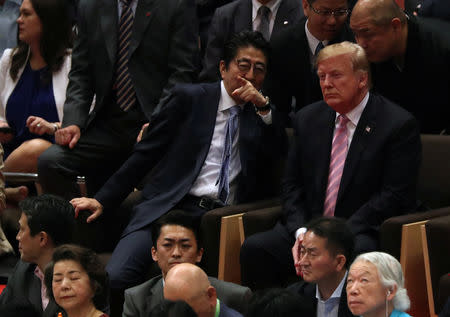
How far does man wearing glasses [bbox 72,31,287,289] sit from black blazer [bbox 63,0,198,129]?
322 mm

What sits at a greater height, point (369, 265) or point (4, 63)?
point (4, 63)

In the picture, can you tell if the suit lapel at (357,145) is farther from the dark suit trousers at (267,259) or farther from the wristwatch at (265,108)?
the wristwatch at (265,108)

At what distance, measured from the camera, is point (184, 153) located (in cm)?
387

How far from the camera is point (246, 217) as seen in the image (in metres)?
3.58

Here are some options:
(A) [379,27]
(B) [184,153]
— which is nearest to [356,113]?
(A) [379,27]

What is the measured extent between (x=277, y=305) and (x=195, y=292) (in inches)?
10.4

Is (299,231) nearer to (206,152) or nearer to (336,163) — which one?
(336,163)

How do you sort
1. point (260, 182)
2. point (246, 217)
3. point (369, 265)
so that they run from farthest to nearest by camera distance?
point (260, 182)
point (246, 217)
point (369, 265)

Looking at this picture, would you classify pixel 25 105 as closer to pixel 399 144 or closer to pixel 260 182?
pixel 260 182

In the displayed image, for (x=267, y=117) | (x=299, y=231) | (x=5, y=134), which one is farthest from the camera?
(x=5, y=134)

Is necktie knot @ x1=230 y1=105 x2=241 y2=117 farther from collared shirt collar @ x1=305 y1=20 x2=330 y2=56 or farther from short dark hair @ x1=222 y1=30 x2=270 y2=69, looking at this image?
collared shirt collar @ x1=305 y1=20 x2=330 y2=56

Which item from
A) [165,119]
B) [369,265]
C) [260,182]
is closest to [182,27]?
[165,119]

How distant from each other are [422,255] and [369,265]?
55cm

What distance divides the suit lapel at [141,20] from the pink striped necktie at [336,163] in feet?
3.74
